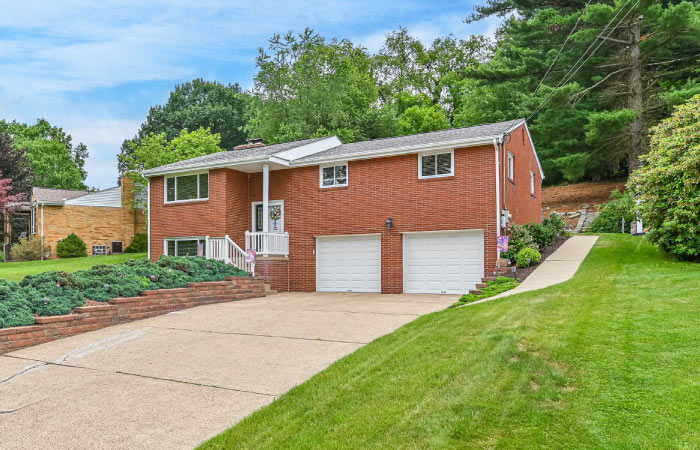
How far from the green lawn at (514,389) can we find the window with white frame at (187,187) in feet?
40.4

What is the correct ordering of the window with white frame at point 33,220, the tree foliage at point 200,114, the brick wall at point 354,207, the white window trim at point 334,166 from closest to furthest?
the brick wall at point 354,207 → the white window trim at point 334,166 → the window with white frame at point 33,220 → the tree foliage at point 200,114

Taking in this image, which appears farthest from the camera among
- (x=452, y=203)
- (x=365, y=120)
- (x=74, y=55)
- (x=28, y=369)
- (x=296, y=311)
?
(x=365, y=120)

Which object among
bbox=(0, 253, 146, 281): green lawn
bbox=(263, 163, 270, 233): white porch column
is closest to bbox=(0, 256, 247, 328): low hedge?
bbox=(263, 163, 270, 233): white porch column

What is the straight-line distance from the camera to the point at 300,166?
1664cm

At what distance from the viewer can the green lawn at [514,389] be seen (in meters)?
3.44

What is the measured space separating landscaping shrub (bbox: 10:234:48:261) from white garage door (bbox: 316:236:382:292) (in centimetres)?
1792

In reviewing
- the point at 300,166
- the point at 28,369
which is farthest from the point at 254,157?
the point at 28,369

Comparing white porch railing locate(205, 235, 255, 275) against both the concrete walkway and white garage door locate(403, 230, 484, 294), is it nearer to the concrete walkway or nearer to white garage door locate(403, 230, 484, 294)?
white garage door locate(403, 230, 484, 294)

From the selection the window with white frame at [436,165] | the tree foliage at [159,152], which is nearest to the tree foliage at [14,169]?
the tree foliage at [159,152]

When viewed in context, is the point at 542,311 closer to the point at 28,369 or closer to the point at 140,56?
the point at 28,369

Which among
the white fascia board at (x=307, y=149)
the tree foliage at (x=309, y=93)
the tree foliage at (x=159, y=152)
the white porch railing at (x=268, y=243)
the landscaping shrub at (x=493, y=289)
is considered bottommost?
the landscaping shrub at (x=493, y=289)

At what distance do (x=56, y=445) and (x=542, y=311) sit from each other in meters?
5.99

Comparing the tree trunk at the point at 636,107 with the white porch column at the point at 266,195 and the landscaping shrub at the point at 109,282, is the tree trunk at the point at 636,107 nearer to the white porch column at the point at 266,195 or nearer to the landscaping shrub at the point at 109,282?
the white porch column at the point at 266,195

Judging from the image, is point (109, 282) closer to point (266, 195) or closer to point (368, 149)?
point (266, 195)
